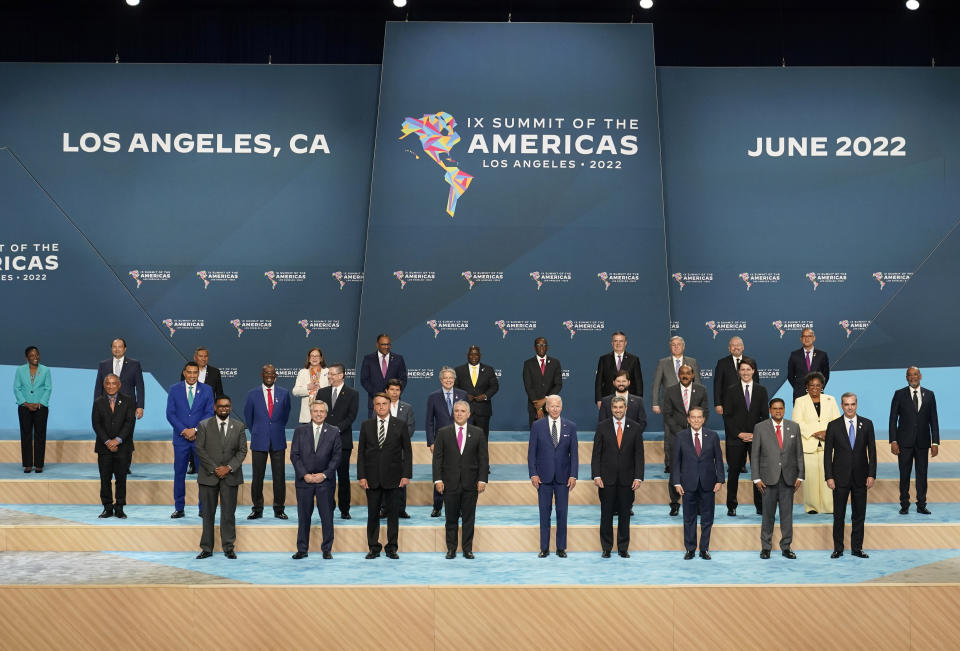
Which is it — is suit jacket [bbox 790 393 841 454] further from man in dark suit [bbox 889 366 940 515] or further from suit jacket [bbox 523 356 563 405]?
suit jacket [bbox 523 356 563 405]

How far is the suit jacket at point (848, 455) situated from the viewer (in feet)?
25.0

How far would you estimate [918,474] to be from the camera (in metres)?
8.58

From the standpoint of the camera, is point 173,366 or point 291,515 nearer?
point 291,515

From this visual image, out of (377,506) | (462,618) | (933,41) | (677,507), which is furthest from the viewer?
(933,41)

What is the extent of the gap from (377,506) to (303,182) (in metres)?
5.38

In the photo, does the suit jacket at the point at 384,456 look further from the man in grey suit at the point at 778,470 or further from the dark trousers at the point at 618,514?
the man in grey suit at the point at 778,470

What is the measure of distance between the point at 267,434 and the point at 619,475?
109 inches

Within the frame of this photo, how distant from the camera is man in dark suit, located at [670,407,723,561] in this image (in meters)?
7.53

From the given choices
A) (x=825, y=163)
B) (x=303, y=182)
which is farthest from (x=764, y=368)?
(x=303, y=182)

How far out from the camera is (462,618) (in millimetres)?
6512

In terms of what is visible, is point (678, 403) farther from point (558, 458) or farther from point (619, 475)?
point (558, 458)

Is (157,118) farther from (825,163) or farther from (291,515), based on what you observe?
(825,163)

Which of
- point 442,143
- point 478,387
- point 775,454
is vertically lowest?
point 775,454

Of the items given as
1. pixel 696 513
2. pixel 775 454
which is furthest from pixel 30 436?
pixel 775 454
